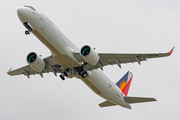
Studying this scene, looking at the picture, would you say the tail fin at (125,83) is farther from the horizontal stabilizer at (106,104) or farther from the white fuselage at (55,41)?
the white fuselage at (55,41)

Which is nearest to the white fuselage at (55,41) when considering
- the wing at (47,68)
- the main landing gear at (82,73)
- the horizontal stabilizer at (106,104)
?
the main landing gear at (82,73)

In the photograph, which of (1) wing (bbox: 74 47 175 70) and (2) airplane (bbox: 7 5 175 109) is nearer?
(2) airplane (bbox: 7 5 175 109)

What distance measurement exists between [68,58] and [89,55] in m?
2.35

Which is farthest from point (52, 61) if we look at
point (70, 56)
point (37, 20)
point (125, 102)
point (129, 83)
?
point (129, 83)

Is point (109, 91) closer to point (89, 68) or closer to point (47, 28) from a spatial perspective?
point (89, 68)

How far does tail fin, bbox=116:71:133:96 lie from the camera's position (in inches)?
1315

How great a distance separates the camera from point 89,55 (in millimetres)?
22469

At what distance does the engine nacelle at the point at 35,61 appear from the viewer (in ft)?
81.8

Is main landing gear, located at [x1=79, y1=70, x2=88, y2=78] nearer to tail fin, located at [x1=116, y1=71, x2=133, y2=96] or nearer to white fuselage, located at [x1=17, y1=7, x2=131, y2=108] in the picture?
white fuselage, located at [x1=17, y1=7, x2=131, y2=108]

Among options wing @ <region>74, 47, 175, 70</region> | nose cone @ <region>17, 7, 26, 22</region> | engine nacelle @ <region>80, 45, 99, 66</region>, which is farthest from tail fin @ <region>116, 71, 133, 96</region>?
nose cone @ <region>17, 7, 26, 22</region>

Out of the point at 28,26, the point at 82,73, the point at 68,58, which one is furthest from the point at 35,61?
the point at 82,73

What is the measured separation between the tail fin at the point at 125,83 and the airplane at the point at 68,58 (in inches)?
139

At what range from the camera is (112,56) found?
2388 cm

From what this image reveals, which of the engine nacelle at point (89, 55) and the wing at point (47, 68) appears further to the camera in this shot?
the wing at point (47, 68)
